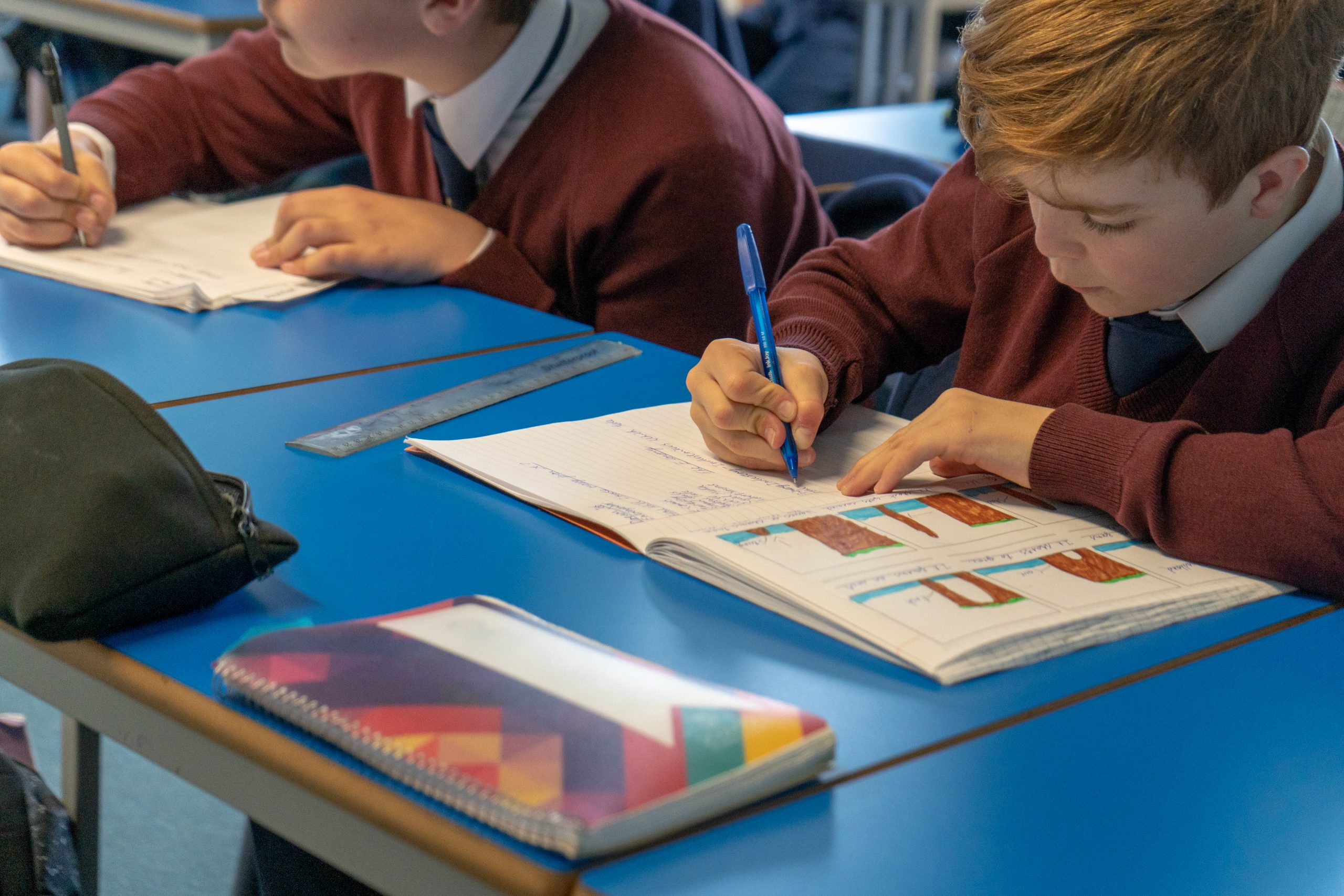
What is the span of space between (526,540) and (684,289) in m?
0.80

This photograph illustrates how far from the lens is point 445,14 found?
1611 mm

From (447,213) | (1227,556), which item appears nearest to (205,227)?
(447,213)

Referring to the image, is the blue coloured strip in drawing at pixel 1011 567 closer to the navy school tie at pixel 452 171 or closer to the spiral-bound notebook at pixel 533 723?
the spiral-bound notebook at pixel 533 723

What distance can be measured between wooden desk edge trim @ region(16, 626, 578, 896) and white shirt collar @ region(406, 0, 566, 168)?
108 centimetres

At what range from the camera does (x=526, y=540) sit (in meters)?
0.86

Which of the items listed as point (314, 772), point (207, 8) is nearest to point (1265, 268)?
point (314, 772)

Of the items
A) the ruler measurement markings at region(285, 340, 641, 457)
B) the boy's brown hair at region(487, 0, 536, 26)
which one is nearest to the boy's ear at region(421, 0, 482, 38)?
the boy's brown hair at region(487, 0, 536, 26)

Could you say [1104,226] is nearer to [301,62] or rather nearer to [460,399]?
[460,399]

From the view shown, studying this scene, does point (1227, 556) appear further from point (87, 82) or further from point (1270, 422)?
point (87, 82)

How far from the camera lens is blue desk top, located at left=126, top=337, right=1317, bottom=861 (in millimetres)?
688

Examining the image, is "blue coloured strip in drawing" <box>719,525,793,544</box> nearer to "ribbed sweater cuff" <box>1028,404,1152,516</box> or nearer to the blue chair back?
"ribbed sweater cuff" <box>1028,404,1152,516</box>

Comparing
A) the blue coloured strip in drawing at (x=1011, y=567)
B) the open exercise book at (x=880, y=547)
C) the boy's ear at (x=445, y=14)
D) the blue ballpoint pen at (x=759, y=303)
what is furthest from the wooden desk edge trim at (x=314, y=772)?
the boy's ear at (x=445, y=14)

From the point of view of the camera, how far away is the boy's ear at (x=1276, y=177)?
36.2 inches

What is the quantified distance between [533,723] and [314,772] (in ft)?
0.35
